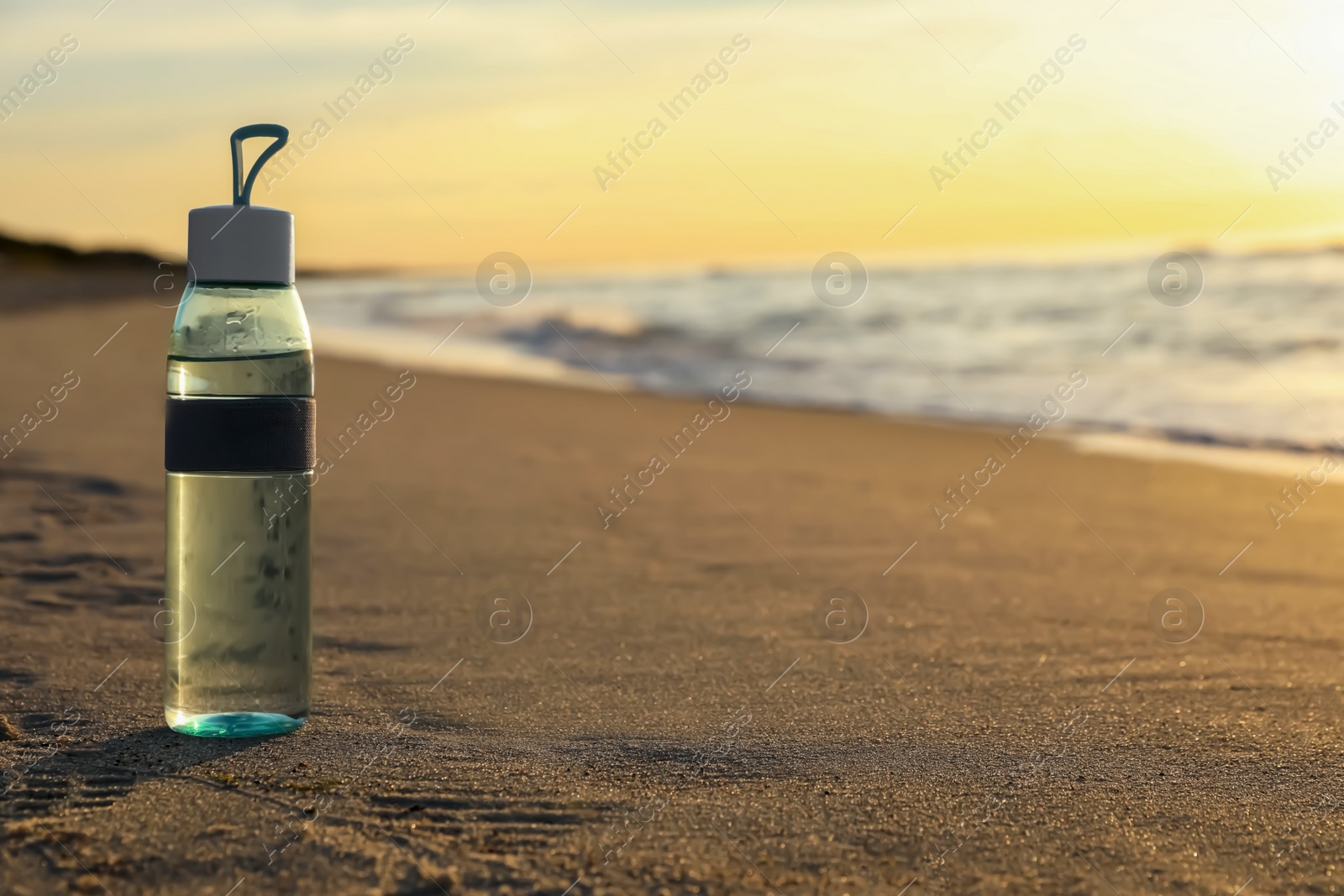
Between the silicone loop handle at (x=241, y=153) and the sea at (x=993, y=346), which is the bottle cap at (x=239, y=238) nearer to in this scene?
the silicone loop handle at (x=241, y=153)

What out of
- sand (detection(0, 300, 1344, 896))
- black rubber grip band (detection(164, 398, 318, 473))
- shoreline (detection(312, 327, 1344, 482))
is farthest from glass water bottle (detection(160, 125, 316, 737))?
shoreline (detection(312, 327, 1344, 482))

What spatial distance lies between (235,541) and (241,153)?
62cm

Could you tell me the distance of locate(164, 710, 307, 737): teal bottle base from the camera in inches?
77.1

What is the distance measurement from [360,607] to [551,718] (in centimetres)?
112

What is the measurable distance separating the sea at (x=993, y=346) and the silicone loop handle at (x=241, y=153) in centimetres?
577

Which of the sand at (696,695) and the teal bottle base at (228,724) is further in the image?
the teal bottle base at (228,724)


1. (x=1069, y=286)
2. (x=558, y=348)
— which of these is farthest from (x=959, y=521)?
(x=1069, y=286)

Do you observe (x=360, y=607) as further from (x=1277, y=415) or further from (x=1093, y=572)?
(x=1277, y=415)

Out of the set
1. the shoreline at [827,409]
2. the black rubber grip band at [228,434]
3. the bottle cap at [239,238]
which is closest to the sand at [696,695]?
the black rubber grip band at [228,434]

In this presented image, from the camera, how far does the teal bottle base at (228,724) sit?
196 centimetres

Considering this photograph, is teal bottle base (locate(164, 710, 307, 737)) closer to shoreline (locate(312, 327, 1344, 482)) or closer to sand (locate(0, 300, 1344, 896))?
sand (locate(0, 300, 1344, 896))

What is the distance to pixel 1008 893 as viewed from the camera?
4.87 ft

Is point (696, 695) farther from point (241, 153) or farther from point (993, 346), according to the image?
point (993, 346)

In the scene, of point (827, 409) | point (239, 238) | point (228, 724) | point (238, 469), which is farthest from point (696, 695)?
point (827, 409)
